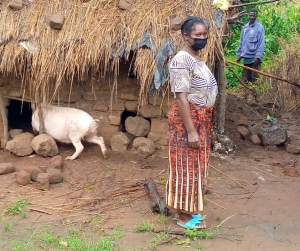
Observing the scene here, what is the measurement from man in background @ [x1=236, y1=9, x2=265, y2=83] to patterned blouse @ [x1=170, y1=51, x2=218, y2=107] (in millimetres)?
6921

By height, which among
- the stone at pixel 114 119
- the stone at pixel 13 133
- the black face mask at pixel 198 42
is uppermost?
the black face mask at pixel 198 42

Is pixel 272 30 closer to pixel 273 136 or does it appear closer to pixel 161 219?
pixel 273 136

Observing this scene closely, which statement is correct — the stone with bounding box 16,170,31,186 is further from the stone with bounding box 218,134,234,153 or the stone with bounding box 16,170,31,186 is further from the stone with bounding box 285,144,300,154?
the stone with bounding box 285,144,300,154

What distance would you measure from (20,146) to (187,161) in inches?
124

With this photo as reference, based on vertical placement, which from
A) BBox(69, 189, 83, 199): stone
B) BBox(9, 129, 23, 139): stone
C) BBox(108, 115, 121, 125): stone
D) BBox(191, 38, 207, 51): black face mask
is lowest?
BBox(69, 189, 83, 199): stone

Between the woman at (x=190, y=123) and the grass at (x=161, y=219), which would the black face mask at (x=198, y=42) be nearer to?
the woman at (x=190, y=123)

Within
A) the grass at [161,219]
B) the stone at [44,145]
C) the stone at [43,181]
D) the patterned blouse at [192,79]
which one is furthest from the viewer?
the stone at [44,145]

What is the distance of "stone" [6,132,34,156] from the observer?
6777 mm

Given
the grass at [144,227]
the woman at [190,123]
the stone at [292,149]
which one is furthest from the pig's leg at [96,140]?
the stone at [292,149]

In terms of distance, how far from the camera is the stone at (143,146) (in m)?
6.85

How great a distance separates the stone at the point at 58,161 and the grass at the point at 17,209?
100 cm

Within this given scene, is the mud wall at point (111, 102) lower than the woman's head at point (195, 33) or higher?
lower

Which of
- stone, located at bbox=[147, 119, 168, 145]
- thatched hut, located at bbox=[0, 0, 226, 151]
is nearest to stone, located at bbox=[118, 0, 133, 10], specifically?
thatched hut, located at bbox=[0, 0, 226, 151]

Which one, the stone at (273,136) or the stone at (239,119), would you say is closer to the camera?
the stone at (273,136)
